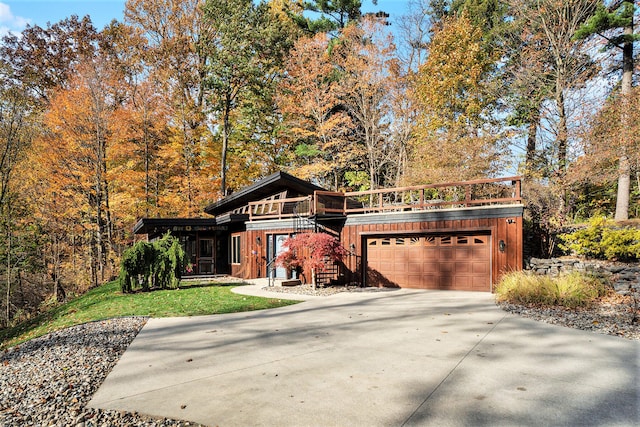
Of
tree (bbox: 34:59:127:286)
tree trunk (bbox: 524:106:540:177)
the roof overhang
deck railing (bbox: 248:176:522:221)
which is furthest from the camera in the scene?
tree (bbox: 34:59:127:286)

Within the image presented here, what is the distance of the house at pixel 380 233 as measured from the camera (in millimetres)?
11094

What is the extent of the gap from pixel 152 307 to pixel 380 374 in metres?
6.84

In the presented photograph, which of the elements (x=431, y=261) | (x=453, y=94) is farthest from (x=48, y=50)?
(x=431, y=261)

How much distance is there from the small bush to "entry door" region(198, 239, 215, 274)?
45.5 ft

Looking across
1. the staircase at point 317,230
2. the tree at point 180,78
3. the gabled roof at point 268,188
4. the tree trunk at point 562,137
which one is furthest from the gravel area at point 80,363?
the tree at point 180,78

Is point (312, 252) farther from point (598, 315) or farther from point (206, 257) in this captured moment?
point (206, 257)

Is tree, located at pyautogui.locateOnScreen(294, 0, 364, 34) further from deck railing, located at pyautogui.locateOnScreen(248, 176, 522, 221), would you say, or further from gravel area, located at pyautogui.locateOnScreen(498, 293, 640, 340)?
gravel area, located at pyautogui.locateOnScreen(498, 293, 640, 340)

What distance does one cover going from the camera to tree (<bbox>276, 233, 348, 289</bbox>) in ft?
38.8

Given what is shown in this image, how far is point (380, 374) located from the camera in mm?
4156

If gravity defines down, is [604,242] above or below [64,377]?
above

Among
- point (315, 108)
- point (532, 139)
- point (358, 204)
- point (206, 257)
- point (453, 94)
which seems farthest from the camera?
point (315, 108)

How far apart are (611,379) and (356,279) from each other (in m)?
9.61

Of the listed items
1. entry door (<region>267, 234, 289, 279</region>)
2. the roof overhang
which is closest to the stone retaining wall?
entry door (<region>267, 234, 289, 279</region>)

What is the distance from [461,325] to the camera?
21.2 feet
